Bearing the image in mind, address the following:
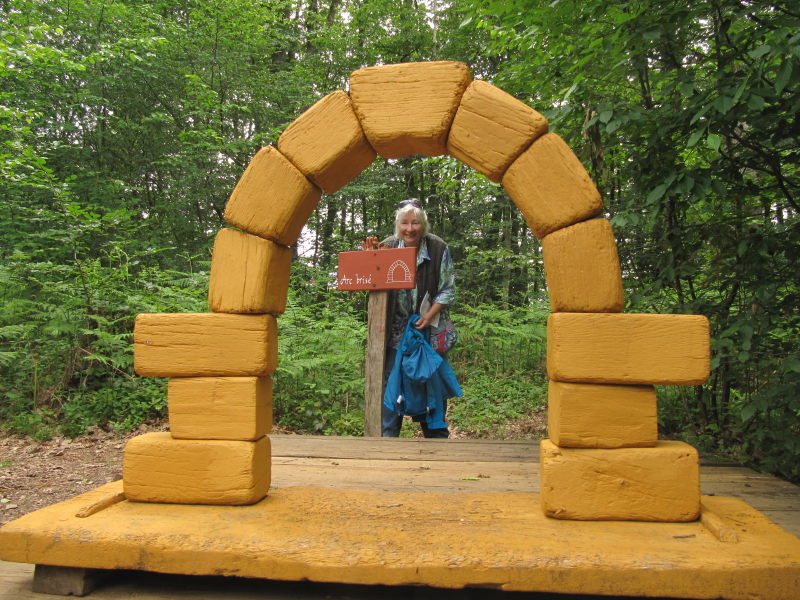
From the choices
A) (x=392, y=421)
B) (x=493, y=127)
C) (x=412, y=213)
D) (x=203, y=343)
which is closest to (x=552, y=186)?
(x=493, y=127)

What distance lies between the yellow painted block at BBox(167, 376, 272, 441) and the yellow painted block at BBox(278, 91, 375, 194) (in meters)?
1.01

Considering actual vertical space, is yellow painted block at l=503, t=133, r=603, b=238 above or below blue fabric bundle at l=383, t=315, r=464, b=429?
above

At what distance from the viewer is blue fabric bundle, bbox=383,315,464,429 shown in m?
3.58

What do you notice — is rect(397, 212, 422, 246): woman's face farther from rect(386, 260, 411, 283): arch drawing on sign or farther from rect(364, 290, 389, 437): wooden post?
rect(364, 290, 389, 437): wooden post

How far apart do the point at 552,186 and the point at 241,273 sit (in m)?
1.42

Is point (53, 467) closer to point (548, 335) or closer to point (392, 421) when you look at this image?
point (392, 421)

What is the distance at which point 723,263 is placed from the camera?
10.1ft

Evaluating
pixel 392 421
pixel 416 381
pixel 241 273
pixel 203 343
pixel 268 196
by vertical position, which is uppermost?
pixel 268 196

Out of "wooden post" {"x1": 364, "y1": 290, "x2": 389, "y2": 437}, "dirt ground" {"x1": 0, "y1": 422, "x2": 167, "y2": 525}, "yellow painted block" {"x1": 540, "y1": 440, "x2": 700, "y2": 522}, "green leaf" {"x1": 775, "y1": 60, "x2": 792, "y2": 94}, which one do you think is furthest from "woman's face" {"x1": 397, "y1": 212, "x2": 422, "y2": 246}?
"dirt ground" {"x1": 0, "y1": 422, "x2": 167, "y2": 525}

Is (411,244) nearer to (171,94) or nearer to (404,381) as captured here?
(404,381)

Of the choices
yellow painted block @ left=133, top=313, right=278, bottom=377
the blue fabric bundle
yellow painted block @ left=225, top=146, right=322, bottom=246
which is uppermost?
yellow painted block @ left=225, top=146, right=322, bottom=246

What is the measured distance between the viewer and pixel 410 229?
3781mm

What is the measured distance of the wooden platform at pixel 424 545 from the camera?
5.43 ft

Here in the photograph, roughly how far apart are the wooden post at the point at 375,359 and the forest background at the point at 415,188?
1.32 m
